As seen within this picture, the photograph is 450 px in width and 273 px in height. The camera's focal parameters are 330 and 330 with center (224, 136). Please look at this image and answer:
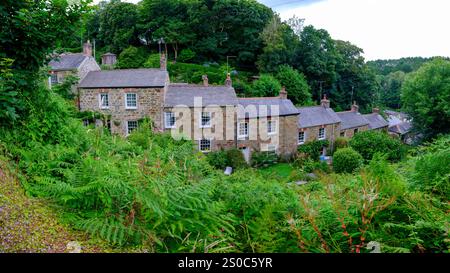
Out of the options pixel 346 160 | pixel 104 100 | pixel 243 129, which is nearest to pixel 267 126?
pixel 243 129

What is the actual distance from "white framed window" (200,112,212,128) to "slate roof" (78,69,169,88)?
3726 millimetres

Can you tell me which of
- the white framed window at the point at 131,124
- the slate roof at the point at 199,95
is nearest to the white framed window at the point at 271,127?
the slate roof at the point at 199,95

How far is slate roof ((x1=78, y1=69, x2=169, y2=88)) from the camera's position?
81.7 ft

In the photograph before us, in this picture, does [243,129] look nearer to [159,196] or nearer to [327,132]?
[327,132]

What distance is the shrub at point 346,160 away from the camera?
842 inches

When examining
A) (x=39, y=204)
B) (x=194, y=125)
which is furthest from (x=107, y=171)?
(x=194, y=125)

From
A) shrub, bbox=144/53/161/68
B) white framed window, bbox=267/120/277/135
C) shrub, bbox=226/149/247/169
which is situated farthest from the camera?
shrub, bbox=144/53/161/68

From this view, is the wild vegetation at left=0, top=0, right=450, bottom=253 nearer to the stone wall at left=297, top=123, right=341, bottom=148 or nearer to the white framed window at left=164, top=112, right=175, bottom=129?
the white framed window at left=164, top=112, right=175, bottom=129

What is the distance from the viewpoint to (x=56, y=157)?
4.85 meters

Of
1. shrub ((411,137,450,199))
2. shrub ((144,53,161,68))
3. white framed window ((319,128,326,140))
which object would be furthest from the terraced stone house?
shrub ((411,137,450,199))

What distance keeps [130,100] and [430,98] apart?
27.0 meters

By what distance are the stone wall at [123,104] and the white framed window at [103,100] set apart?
180 mm

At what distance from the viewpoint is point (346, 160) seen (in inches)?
850

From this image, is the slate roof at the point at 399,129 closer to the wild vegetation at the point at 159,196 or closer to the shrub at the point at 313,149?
the shrub at the point at 313,149
